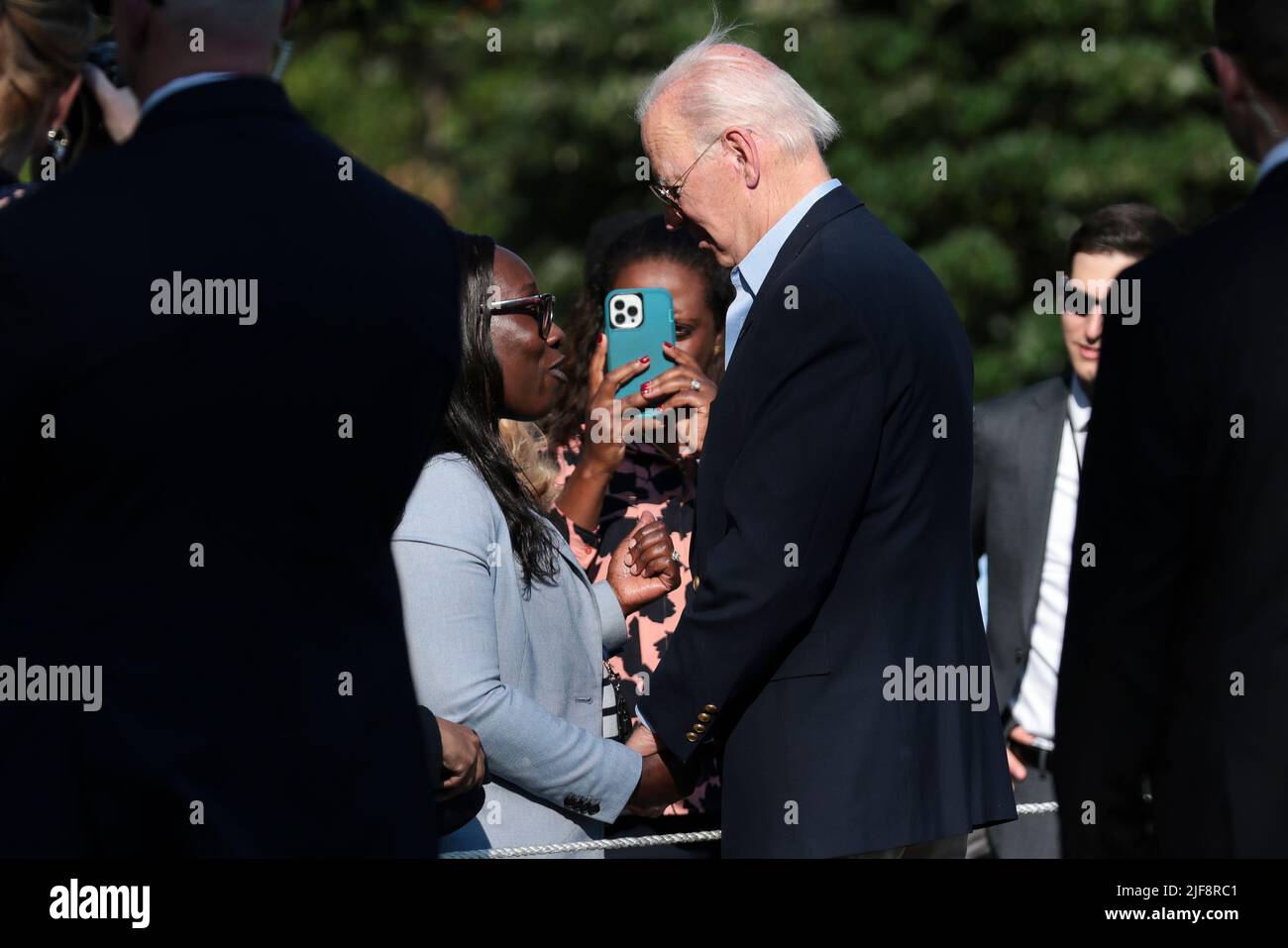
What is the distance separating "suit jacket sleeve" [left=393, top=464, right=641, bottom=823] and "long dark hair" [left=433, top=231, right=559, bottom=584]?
9cm

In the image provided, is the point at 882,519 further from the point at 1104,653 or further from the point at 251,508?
the point at 251,508

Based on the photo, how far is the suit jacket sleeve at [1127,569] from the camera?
7.62ft

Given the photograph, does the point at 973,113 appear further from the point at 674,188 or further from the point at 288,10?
the point at 288,10

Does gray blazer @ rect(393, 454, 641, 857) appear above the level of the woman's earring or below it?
below

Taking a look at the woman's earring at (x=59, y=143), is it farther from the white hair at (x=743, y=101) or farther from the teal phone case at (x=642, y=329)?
the teal phone case at (x=642, y=329)

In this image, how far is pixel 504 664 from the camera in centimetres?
332

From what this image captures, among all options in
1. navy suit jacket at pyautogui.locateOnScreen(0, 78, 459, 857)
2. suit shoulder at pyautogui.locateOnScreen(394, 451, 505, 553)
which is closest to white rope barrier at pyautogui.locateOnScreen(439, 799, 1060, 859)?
suit shoulder at pyautogui.locateOnScreen(394, 451, 505, 553)

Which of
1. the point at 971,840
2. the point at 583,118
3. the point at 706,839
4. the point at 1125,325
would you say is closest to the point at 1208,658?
the point at 1125,325

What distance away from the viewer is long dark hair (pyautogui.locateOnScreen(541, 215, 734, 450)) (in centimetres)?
473

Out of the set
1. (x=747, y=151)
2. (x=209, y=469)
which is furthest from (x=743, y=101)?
(x=209, y=469)

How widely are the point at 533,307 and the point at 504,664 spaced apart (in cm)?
74

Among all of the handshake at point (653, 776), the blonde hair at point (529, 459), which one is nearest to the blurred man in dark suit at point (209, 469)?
the handshake at point (653, 776)

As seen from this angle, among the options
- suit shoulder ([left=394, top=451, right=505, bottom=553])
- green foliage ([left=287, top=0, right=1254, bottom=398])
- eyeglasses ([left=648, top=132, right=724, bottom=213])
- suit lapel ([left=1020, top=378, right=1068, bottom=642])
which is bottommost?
suit shoulder ([left=394, top=451, right=505, bottom=553])

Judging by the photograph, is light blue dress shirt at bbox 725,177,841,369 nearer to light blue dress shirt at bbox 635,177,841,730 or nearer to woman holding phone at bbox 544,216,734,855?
light blue dress shirt at bbox 635,177,841,730
